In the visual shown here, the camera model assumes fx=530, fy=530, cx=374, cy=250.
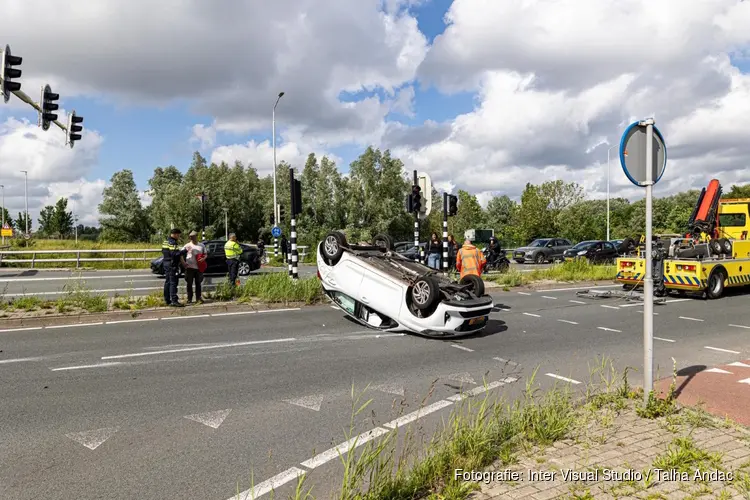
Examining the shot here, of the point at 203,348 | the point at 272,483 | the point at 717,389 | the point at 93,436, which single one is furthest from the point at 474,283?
the point at 93,436

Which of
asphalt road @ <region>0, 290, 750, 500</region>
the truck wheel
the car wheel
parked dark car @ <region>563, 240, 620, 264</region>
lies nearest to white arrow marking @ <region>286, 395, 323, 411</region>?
asphalt road @ <region>0, 290, 750, 500</region>

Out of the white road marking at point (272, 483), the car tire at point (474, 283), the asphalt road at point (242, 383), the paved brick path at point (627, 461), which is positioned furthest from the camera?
the car tire at point (474, 283)

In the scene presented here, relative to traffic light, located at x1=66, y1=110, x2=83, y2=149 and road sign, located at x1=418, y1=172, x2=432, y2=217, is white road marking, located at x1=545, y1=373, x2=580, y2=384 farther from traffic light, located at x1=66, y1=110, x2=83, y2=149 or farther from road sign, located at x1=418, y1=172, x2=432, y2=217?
traffic light, located at x1=66, y1=110, x2=83, y2=149

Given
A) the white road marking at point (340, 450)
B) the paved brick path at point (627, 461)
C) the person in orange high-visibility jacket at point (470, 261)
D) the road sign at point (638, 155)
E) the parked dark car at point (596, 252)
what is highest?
the road sign at point (638, 155)

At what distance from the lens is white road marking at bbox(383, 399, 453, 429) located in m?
4.83

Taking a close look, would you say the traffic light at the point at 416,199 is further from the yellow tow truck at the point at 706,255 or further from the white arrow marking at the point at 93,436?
the white arrow marking at the point at 93,436

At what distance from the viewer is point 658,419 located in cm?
455

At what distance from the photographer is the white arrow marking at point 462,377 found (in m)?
6.33

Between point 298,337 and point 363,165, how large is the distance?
1736 inches

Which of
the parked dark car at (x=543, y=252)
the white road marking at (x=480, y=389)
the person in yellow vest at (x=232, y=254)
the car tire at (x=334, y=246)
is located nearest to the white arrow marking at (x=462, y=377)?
the white road marking at (x=480, y=389)

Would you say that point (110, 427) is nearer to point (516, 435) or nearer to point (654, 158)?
point (516, 435)

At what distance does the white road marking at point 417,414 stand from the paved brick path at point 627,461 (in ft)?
4.09

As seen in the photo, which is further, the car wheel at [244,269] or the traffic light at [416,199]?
the car wheel at [244,269]

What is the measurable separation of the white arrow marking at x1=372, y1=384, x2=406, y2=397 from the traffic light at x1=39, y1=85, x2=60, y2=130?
44.1 ft
